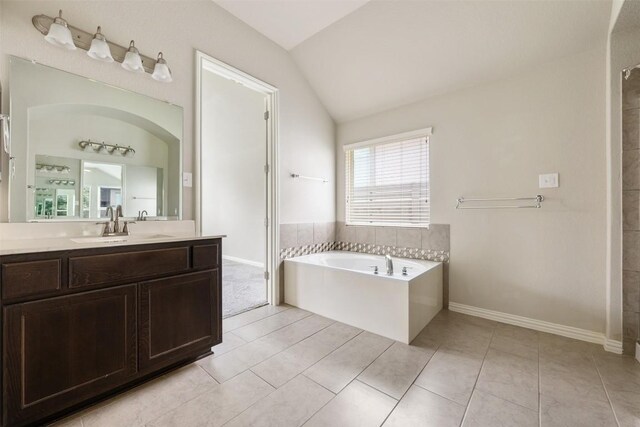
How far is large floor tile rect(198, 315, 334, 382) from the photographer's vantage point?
1.75 m

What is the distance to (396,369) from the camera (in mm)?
1764

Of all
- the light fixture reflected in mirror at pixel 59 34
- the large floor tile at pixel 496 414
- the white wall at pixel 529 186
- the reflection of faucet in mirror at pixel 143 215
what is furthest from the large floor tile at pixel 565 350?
the light fixture reflected in mirror at pixel 59 34

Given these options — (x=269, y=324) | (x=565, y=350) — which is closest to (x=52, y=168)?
(x=269, y=324)

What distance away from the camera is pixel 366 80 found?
302cm

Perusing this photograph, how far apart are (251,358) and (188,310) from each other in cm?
56

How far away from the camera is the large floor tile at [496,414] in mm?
1315

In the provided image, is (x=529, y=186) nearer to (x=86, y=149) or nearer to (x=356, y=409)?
(x=356, y=409)

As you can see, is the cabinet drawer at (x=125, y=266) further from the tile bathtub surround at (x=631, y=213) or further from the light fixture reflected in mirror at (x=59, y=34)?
the tile bathtub surround at (x=631, y=213)

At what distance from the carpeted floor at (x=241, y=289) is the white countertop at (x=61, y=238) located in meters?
1.20

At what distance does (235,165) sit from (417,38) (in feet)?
11.8

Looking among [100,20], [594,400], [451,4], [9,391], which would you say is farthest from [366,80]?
[9,391]

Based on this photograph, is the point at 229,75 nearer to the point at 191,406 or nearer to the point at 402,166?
the point at 402,166

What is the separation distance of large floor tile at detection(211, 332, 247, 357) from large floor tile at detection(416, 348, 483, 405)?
1.32 metres

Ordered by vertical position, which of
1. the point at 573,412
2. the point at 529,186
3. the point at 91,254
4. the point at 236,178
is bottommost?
the point at 573,412
